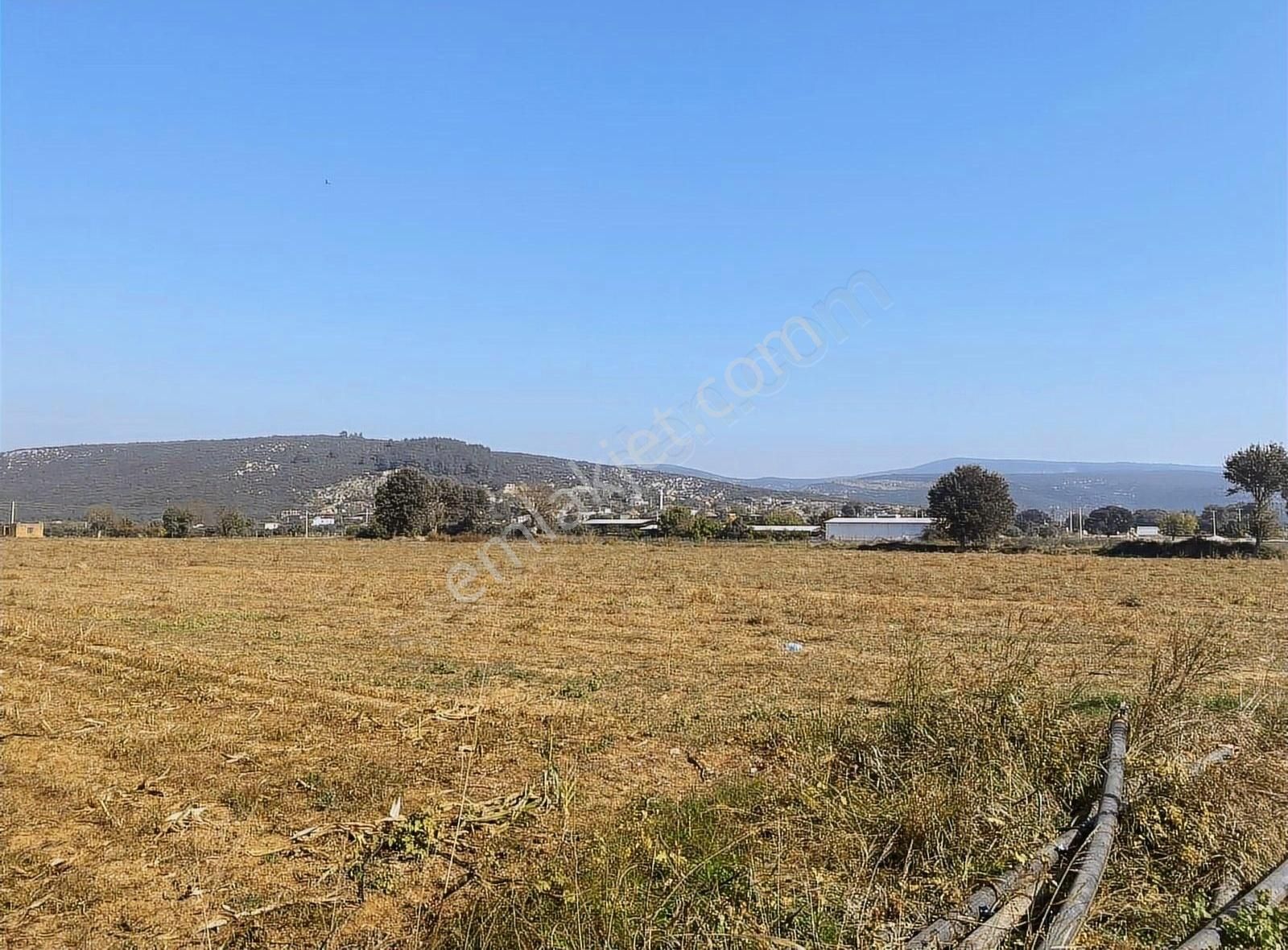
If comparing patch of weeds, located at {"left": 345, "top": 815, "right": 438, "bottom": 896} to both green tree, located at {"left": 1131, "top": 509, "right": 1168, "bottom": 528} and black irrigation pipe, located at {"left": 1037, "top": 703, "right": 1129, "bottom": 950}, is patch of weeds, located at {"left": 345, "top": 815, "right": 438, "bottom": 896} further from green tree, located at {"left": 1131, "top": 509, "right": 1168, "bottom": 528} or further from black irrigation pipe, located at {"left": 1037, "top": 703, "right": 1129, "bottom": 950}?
green tree, located at {"left": 1131, "top": 509, "right": 1168, "bottom": 528}

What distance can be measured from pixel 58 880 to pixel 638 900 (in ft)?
9.96

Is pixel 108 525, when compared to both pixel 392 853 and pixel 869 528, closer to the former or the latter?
pixel 869 528

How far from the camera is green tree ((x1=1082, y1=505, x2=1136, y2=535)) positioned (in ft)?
282

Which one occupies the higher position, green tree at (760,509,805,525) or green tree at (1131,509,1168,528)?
green tree at (760,509,805,525)

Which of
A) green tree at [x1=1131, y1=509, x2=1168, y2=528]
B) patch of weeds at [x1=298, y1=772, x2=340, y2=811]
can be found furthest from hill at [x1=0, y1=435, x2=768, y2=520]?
patch of weeds at [x1=298, y1=772, x2=340, y2=811]

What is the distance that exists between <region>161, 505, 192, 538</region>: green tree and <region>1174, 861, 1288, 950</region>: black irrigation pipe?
60373 millimetres

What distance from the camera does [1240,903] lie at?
3.47 metres

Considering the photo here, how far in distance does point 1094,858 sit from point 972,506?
167 ft

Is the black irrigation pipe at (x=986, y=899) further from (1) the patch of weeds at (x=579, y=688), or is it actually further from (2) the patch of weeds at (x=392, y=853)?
(1) the patch of weeds at (x=579, y=688)

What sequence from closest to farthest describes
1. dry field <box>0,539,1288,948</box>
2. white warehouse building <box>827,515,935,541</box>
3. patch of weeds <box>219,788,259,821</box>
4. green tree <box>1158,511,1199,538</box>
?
dry field <box>0,539,1288,948</box> < patch of weeds <box>219,788,259,821</box> < green tree <box>1158,511,1199,538</box> < white warehouse building <box>827,515,935,541</box>

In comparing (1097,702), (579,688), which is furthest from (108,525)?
(1097,702)

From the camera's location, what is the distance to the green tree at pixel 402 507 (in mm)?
53594

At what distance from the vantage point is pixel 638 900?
11.3ft

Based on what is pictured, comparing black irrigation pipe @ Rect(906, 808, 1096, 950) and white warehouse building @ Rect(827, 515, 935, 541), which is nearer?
black irrigation pipe @ Rect(906, 808, 1096, 950)
